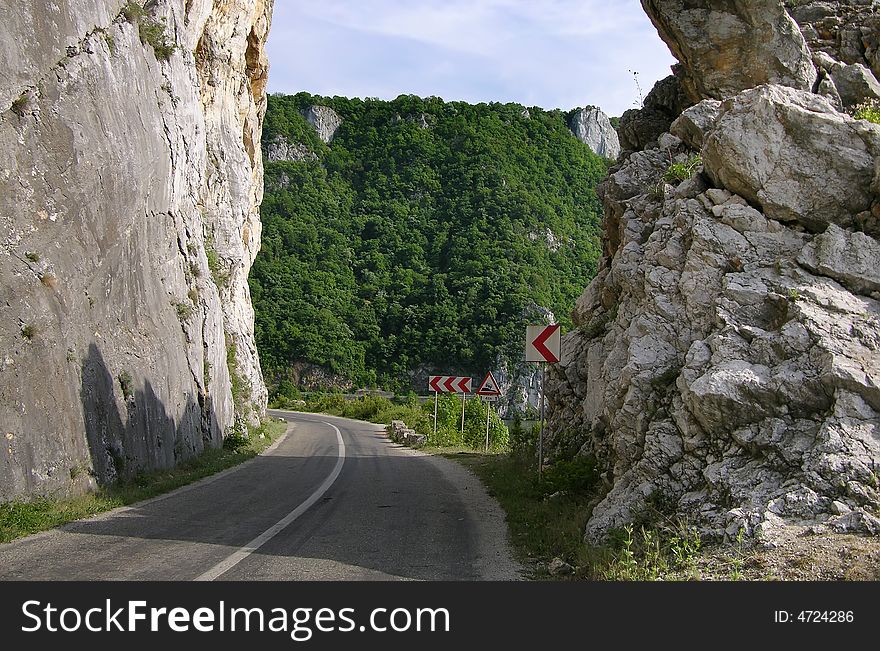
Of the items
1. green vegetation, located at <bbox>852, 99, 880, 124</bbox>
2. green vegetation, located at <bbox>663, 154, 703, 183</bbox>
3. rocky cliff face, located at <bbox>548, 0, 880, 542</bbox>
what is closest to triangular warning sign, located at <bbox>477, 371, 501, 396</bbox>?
rocky cliff face, located at <bbox>548, 0, 880, 542</bbox>

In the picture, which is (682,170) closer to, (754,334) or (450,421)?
(754,334)

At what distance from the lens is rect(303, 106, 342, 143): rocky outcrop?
9338 cm

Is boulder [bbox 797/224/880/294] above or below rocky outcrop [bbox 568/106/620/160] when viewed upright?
below

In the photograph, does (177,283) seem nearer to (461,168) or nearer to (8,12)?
(8,12)

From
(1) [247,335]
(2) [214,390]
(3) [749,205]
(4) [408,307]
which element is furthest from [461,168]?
(3) [749,205]

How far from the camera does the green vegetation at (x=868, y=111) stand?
10500 millimetres

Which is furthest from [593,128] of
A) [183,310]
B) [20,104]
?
[20,104]

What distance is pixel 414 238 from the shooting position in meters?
77.5

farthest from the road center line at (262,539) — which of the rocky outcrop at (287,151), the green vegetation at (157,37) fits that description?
the rocky outcrop at (287,151)

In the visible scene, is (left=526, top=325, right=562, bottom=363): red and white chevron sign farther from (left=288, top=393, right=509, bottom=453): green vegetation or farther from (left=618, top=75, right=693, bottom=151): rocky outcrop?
(left=288, top=393, right=509, bottom=453): green vegetation

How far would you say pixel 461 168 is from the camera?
275 feet

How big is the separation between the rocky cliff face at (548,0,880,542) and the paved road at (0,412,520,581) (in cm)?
193

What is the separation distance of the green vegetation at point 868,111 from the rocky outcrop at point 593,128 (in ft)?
285
